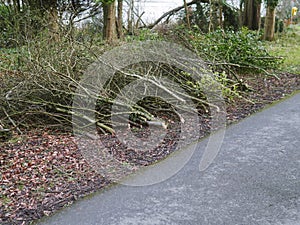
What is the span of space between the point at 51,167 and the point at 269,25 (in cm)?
947

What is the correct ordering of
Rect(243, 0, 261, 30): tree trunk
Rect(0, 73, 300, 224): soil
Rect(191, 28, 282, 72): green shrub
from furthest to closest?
Rect(243, 0, 261, 30): tree trunk, Rect(191, 28, 282, 72): green shrub, Rect(0, 73, 300, 224): soil

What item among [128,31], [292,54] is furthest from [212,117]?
[128,31]

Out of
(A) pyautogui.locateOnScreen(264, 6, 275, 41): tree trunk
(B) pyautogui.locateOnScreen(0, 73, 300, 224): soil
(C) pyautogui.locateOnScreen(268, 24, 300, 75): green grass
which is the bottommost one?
(B) pyautogui.locateOnScreen(0, 73, 300, 224): soil

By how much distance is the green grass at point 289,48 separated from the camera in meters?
7.02

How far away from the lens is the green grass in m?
7.02

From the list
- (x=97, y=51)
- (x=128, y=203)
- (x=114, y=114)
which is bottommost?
(x=128, y=203)

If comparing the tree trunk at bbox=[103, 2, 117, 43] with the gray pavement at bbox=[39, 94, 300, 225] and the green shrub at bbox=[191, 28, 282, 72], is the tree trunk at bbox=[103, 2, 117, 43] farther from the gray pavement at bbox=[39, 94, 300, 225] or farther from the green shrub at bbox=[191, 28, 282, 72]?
the gray pavement at bbox=[39, 94, 300, 225]

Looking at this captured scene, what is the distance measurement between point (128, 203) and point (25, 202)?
62cm

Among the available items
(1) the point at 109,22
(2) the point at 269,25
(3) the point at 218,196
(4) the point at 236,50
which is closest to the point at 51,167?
(3) the point at 218,196

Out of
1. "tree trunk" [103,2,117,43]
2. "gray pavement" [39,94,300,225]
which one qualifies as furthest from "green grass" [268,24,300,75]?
"gray pavement" [39,94,300,225]

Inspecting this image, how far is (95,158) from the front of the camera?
281 centimetres

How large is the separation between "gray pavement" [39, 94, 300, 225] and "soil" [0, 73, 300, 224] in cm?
13

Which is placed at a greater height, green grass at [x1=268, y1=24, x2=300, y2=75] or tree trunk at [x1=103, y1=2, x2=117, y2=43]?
tree trunk at [x1=103, y1=2, x2=117, y2=43]

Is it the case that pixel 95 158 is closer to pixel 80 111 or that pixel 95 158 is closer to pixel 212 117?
pixel 80 111
